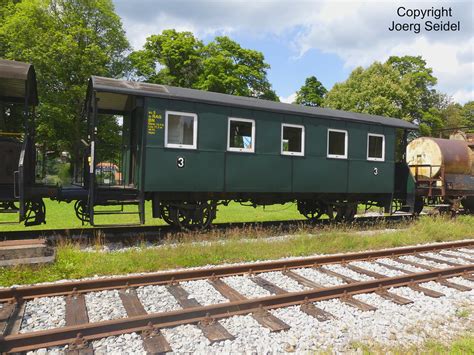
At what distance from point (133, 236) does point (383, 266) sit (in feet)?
18.4

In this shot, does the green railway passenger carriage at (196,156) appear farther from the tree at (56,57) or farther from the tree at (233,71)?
the tree at (233,71)

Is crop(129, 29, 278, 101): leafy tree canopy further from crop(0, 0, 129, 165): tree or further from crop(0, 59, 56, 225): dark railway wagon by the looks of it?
crop(0, 59, 56, 225): dark railway wagon

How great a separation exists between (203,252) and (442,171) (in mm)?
10978

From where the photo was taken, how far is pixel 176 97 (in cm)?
885

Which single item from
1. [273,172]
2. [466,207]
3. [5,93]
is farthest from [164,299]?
[466,207]

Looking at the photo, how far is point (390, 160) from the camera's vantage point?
12.4 metres

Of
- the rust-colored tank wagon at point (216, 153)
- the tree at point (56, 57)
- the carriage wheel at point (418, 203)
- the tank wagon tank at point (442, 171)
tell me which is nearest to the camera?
the rust-colored tank wagon at point (216, 153)

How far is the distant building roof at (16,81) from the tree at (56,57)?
51.1 ft

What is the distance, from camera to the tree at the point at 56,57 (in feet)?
84.2

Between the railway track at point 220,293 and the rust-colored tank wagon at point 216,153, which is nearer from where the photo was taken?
the railway track at point 220,293

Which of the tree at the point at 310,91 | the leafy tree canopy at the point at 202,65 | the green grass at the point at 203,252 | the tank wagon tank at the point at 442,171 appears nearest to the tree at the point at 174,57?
the leafy tree canopy at the point at 202,65

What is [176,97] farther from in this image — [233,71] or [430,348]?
[233,71]

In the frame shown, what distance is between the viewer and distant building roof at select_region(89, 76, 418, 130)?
8.34 meters

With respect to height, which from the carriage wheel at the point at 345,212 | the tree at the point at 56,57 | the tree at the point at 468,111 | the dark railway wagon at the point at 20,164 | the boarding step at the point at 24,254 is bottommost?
the boarding step at the point at 24,254
